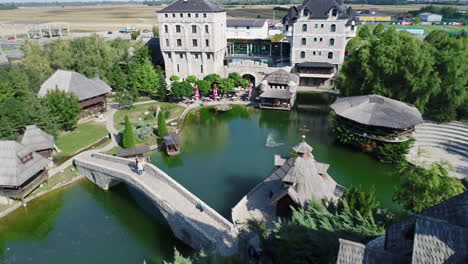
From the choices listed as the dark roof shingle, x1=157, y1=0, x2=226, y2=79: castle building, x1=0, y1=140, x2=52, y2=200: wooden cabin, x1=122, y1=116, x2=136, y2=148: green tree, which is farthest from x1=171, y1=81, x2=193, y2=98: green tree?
x1=0, y1=140, x2=52, y2=200: wooden cabin

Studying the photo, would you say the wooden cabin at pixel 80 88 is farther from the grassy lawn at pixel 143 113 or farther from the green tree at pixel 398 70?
the green tree at pixel 398 70

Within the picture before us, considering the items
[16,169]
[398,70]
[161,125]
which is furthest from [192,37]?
[16,169]

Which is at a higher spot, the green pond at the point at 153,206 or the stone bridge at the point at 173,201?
the stone bridge at the point at 173,201

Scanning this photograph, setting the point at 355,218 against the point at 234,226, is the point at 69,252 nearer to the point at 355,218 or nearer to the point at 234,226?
the point at 234,226

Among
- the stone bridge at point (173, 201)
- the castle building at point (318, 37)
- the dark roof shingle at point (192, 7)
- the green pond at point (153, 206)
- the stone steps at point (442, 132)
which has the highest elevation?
the dark roof shingle at point (192, 7)

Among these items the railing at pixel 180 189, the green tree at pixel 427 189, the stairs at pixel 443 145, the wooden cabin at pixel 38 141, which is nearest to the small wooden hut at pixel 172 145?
the railing at pixel 180 189

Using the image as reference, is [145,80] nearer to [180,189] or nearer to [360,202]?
[180,189]

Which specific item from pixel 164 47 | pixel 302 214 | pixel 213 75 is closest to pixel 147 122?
pixel 213 75
